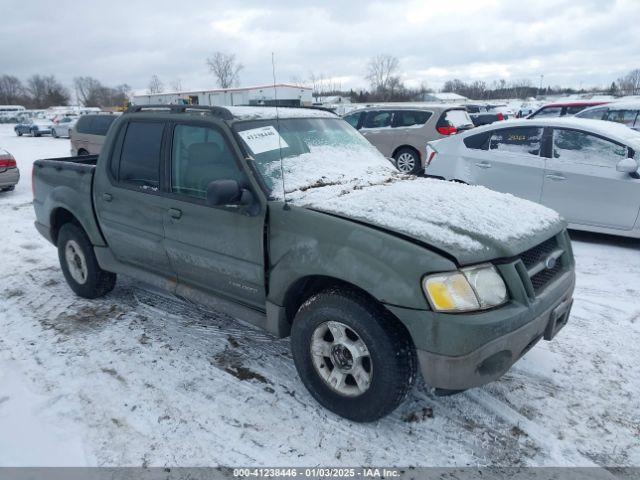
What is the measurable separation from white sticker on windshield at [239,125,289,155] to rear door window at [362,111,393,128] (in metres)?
8.58

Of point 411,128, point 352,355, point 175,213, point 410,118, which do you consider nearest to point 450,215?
point 352,355

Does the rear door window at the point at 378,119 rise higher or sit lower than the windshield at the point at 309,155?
higher

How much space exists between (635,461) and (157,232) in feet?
11.2

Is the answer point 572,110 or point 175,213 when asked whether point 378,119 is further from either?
point 175,213

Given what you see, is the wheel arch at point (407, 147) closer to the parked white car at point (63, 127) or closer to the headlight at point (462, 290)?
the headlight at point (462, 290)

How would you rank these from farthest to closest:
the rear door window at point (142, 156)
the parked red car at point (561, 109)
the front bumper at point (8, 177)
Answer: the parked red car at point (561, 109) < the front bumper at point (8, 177) < the rear door window at point (142, 156)

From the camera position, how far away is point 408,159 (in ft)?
36.6

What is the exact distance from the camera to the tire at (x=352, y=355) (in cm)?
251

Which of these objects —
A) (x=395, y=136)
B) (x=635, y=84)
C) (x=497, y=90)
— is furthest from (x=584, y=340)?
(x=497, y=90)

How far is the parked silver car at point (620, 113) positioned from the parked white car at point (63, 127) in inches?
1123

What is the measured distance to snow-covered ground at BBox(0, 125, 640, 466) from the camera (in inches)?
101

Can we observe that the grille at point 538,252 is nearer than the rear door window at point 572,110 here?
Yes

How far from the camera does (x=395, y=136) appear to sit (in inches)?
438

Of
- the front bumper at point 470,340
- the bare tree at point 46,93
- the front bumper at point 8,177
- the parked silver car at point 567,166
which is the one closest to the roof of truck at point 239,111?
the front bumper at point 470,340
